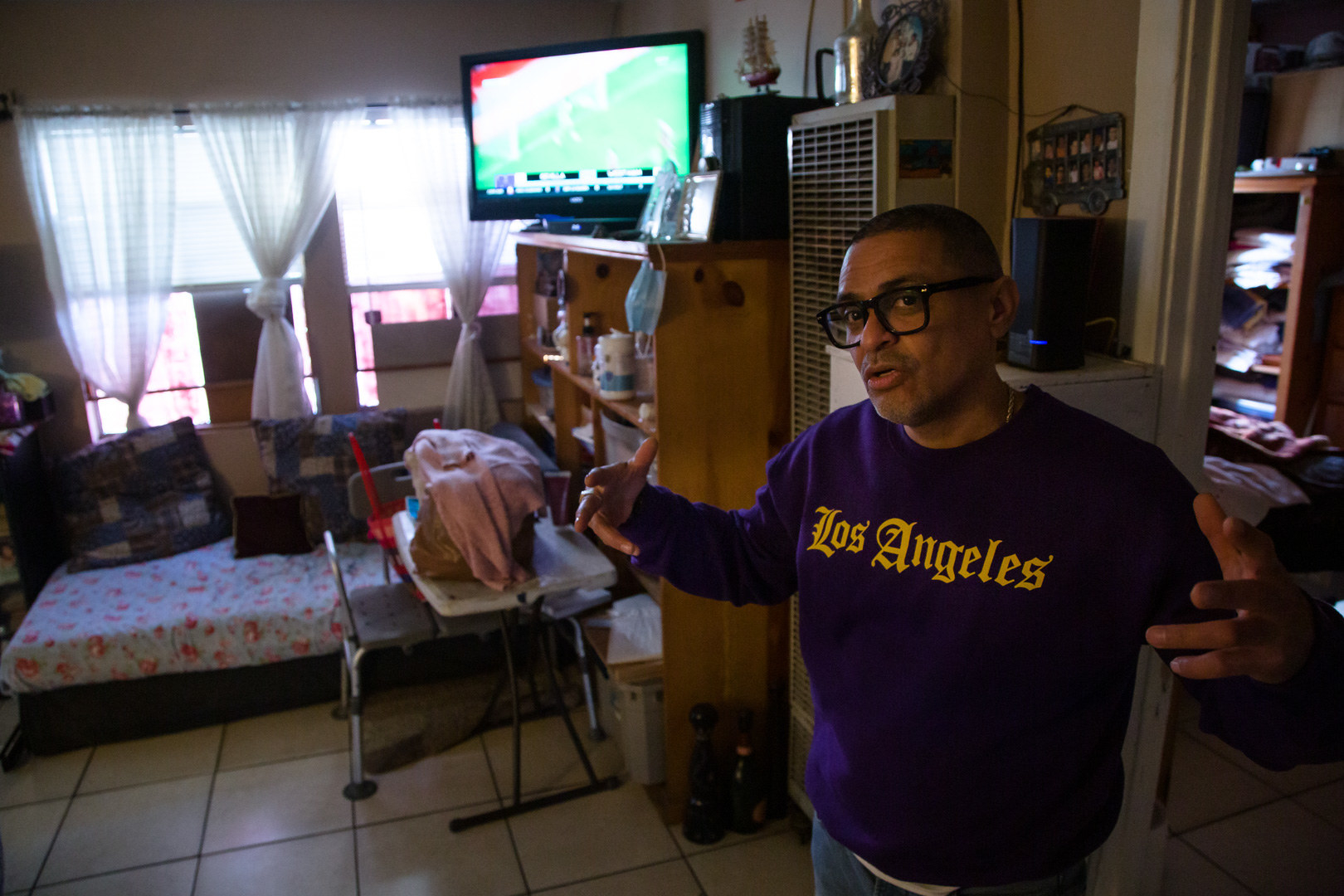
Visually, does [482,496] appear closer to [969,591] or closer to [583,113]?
[583,113]

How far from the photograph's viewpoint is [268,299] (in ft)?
13.4

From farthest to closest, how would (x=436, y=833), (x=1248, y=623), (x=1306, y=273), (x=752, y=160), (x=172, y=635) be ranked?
(x=1306, y=273) < (x=172, y=635) < (x=436, y=833) < (x=752, y=160) < (x=1248, y=623)

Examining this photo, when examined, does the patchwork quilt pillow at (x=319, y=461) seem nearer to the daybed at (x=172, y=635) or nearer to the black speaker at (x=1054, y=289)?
the daybed at (x=172, y=635)

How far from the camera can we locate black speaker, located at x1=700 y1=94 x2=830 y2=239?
2246mm

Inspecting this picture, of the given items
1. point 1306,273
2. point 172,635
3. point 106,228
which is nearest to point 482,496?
point 172,635

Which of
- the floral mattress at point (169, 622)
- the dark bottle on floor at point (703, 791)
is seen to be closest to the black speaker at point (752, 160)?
the dark bottle on floor at point (703, 791)

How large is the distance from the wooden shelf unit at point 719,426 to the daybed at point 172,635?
43.8 inches

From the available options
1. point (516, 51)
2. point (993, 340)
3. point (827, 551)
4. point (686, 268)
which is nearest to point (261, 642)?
point (686, 268)

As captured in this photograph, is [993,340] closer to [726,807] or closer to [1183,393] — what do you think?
[1183,393]

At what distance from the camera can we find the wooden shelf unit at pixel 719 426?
7.80ft

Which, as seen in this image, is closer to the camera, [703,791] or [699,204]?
[699,204]

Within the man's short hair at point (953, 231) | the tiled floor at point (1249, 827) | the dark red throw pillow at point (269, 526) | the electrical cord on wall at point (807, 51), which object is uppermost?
the electrical cord on wall at point (807, 51)

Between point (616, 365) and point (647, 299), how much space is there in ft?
1.61

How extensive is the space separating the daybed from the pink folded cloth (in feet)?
3.21
